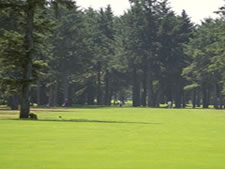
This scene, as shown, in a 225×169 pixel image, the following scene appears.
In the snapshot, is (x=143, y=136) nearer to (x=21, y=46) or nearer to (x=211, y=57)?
(x=21, y=46)

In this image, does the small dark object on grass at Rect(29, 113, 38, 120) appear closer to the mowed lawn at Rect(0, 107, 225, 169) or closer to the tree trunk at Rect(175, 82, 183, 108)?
the mowed lawn at Rect(0, 107, 225, 169)

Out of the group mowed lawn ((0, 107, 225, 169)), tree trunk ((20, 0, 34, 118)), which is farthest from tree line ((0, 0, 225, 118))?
mowed lawn ((0, 107, 225, 169))

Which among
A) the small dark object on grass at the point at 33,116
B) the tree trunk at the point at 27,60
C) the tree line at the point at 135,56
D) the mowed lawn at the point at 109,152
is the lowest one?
the mowed lawn at the point at 109,152

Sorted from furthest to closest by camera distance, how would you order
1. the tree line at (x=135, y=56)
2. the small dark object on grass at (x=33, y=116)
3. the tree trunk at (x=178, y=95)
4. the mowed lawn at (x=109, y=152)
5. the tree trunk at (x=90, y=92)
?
the tree trunk at (x=90, y=92) < the tree trunk at (x=178, y=95) < the tree line at (x=135, y=56) < the small dark object on grass at (x=33, y=116) < the mowed lawn at (x=109, y=152)

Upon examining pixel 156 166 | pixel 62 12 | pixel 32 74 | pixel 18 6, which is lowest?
pixel 156 166

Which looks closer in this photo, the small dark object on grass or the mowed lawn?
the mowed lawn

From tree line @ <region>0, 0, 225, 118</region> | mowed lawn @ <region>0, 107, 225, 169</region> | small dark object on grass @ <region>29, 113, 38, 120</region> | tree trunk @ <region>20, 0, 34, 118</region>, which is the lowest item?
mowed lawn @ <region>0, 107, 225, 169</region>

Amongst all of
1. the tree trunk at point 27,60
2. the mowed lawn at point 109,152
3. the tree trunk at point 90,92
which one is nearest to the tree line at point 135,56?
the tree trunk at point 90,92

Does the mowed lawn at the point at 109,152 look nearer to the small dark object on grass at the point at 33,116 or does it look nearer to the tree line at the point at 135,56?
the small dark object on grass at the point at 33,116

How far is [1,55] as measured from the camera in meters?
44.7

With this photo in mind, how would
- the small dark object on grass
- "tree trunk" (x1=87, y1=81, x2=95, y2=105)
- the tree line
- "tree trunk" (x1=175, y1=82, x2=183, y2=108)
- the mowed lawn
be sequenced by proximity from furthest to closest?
"tree trunk" (x1=87, y1=81, x2=95, y2=105)
"tree trunk" (x1=175, y1=82, x2=183, y2=108)
the tree line
the small dark object on grass
the mowed lawn

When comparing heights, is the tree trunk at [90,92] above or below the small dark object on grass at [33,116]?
above

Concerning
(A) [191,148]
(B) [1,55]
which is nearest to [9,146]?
(A) [191,148]

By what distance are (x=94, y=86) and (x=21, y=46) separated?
85774 millimetres
